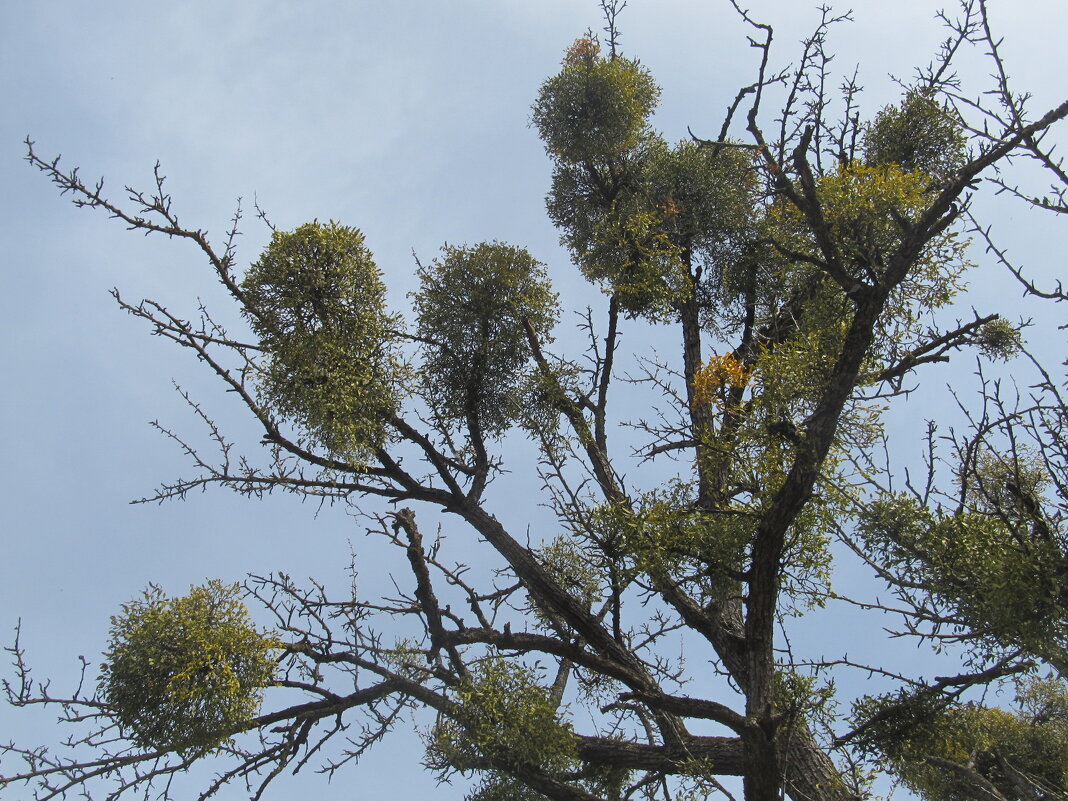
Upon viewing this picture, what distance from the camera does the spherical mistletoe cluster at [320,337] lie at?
770 centimetres

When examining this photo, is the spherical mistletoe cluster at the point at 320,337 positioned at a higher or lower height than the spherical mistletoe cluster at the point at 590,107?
lower

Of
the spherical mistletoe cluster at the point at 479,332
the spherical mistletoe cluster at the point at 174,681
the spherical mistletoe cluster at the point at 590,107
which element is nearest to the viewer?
the spherical mistletoe cluster at the point at 174,681

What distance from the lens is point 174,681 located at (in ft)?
22.4

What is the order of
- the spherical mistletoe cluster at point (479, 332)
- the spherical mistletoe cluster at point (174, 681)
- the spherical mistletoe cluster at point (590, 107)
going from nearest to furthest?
the spherical mistletoe cluster at point (174, 681) → the spherical mistletoe cluster at point (479, 332) → the spherical mistletoe cluster at point (590, 107)

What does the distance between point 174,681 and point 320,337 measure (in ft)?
10.5

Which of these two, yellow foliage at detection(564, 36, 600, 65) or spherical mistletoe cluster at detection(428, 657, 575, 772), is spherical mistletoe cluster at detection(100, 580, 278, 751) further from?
yellow foliage at detection(564, 36, 600, 65)

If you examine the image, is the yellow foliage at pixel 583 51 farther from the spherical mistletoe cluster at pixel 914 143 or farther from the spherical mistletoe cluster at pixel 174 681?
A: the spherical mistletoe cluster at pixel 174 681

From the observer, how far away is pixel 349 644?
8.08 meters

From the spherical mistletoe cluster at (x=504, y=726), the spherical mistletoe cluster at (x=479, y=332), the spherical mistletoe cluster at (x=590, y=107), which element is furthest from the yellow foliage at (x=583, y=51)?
the spherical mistletoe cluster at (x=504, y=726)

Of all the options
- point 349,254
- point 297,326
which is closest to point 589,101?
point 349,254

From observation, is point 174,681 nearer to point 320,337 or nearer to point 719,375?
point 320,337

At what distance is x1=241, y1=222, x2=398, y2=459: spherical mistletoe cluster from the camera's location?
7.70m

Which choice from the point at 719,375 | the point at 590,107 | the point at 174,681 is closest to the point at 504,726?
the point at 174,681

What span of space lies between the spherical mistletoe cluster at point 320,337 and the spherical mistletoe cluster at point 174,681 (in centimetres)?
204
